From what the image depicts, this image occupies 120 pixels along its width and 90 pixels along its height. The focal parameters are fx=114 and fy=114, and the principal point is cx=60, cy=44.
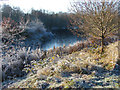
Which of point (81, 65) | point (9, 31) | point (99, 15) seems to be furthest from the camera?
point (9, 31)

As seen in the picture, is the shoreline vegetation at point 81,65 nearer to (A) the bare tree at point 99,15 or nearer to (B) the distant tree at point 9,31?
(A) the bare tree at point 99,15

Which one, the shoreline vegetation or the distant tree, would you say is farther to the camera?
the distant tree

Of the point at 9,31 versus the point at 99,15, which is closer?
the point at 99,15

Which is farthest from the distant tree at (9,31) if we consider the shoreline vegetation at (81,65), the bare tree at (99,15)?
the bare tree at (99,15)

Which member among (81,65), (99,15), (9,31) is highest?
(99,15)

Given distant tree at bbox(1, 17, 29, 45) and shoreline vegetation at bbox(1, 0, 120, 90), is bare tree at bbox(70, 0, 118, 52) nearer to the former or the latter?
shoreline vegetation at bbox(1, 0, 120, 90)

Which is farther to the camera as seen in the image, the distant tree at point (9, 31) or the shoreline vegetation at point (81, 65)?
the distant tree at point (9, 31)

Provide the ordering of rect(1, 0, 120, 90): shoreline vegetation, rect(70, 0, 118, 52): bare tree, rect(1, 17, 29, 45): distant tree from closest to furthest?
rect(1, 0, 120, 90): shoreline vegetation → rect(70, 0, 118, 52): bare tree → rect(1, 17, 29, 45): distant tree

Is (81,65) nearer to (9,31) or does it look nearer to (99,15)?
(99,15)

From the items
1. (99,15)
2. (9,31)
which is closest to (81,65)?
(99,15)

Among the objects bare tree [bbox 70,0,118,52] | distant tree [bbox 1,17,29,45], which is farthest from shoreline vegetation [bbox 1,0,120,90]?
distant tree [bbox 1,17,29,45]

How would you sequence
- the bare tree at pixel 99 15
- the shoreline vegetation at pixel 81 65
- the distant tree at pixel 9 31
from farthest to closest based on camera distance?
1. the distant tree at pixel 9 31
2. the bare tree at pixel 99 15
3. the shoreline vegetation at pixel 81 65

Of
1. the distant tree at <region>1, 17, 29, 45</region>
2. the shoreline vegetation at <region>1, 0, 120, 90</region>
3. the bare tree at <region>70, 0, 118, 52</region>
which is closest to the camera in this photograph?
the shoreline vegetation at <region>1, 0, 120, 90</region>

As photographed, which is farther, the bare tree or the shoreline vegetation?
the bare tree
